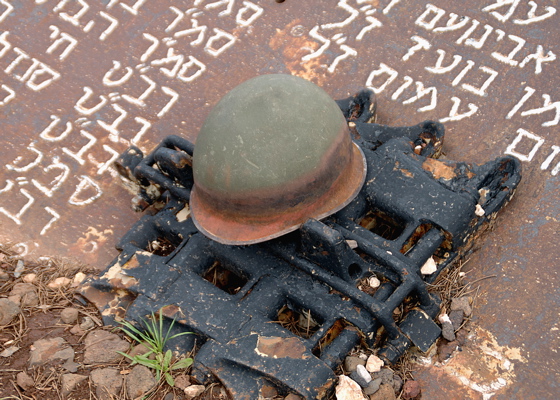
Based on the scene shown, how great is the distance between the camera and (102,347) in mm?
2551

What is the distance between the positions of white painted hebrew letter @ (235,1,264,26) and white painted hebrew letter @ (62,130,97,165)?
1.16m

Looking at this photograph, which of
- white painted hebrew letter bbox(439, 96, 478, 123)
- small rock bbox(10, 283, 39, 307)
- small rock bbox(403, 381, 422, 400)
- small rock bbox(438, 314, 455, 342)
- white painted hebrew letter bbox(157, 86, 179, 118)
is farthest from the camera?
white painted hebrew letter bbox(157, 86, 179, 118)

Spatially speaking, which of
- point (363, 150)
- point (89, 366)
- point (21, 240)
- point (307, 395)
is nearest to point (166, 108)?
point (21, 240)

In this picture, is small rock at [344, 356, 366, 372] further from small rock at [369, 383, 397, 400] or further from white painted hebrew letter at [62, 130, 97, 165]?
white painted hebrew letter at [62, 130, 97, 165]

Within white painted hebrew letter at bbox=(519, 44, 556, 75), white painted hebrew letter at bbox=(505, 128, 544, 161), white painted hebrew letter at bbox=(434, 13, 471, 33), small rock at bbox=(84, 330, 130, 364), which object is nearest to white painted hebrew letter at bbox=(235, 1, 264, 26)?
white painted hebrew letter at bbox=(434, 13, 471, 33)

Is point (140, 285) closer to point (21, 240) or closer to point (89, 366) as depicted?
point (89, 366)

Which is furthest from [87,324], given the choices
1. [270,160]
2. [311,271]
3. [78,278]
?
[270,160]

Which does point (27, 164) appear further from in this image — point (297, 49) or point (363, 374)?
point (363, 374)

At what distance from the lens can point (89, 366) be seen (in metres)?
2.50

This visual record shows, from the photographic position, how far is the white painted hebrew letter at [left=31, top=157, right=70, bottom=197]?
317 cm

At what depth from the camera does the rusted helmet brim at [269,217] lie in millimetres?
2305

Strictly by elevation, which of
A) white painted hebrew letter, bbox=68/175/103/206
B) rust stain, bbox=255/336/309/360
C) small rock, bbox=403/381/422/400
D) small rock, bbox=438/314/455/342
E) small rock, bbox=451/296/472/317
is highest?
white painted hebrew letter, bbox=68/175/103/206

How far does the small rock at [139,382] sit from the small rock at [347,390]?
0.76m

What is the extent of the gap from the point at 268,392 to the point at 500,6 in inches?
101
